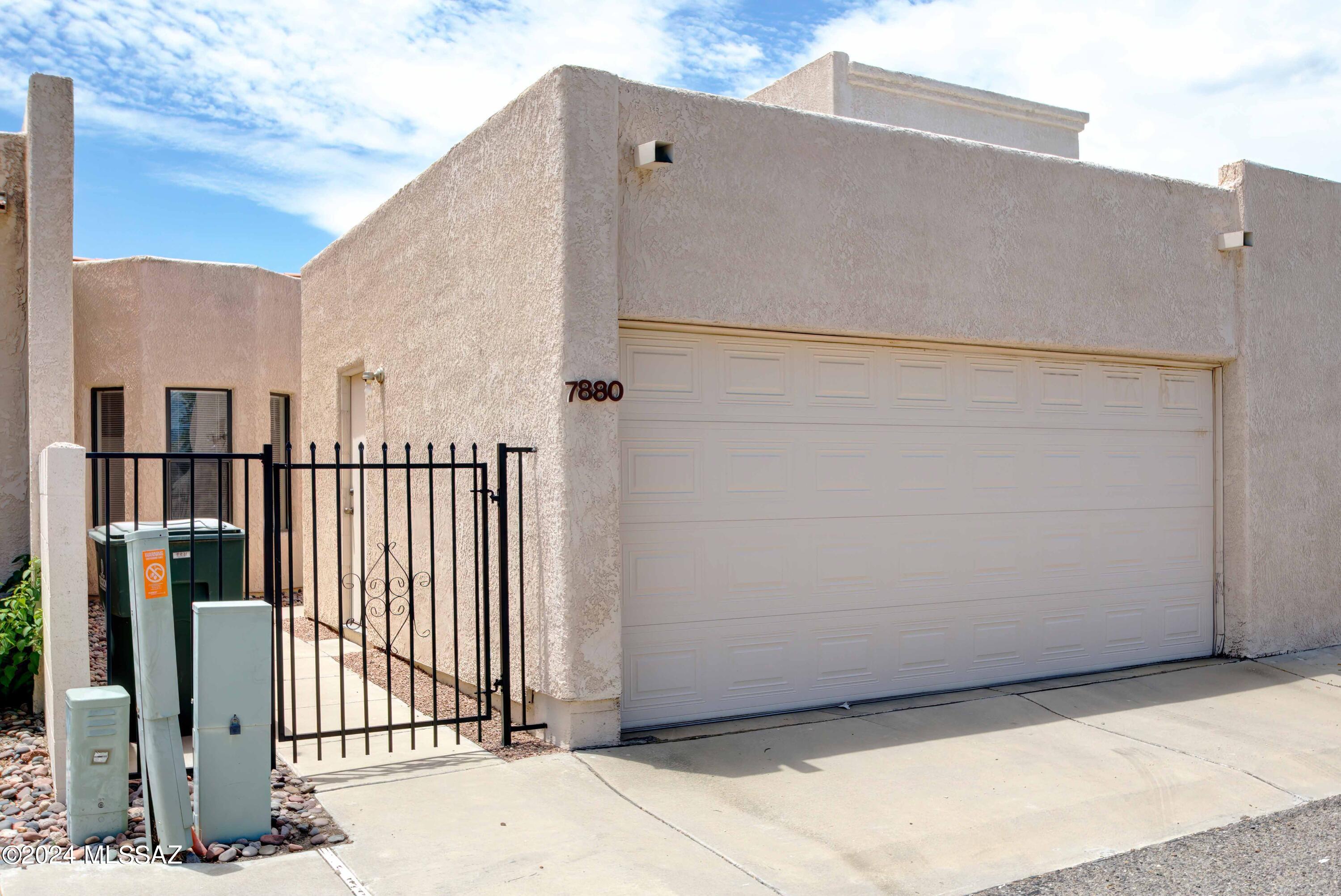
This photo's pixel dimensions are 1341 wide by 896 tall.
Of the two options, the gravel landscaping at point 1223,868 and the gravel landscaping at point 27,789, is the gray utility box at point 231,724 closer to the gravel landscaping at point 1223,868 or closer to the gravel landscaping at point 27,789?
the gravel landscaping at point 27,789

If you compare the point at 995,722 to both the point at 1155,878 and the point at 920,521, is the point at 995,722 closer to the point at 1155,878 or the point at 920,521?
the point at 920,521

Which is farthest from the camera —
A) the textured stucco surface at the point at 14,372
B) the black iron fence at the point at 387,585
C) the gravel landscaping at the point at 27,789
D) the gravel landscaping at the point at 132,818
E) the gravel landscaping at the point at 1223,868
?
the textured stucco surface at the point at 14,372

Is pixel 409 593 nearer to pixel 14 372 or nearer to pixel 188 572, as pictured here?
pixel 188 572

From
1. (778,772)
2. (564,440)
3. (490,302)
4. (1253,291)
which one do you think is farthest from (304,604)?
(1253,291)

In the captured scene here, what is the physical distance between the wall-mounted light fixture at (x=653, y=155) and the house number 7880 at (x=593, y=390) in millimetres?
1254

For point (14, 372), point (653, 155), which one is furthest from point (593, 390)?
point (14, 372)

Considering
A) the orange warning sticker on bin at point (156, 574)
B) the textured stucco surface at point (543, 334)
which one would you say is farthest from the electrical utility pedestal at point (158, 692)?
the textured stucco surface at point (543, 334)

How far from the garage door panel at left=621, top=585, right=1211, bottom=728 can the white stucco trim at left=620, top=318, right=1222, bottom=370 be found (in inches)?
69.2

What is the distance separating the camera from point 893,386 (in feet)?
22.9

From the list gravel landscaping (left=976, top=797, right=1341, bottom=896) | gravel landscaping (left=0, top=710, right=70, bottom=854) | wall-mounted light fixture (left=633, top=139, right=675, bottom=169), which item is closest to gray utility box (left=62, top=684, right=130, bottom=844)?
gravel landscaping (left=0, top=710, right=70, bottom=854)

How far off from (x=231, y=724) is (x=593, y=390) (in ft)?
7.86

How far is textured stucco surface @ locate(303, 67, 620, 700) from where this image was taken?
563 centimetres

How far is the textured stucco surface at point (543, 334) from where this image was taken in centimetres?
563

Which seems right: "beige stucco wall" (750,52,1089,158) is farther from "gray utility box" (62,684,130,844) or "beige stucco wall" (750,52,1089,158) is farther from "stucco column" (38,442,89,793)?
"gray utility box" (62,684,130,844)
